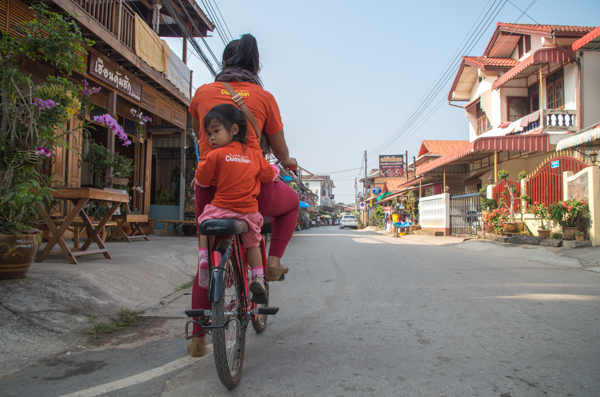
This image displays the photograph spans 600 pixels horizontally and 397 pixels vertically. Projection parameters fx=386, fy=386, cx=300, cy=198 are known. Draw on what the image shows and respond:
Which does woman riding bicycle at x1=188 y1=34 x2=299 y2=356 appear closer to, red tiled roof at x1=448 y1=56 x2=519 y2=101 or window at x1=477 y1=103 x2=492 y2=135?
red tiled roof at x1=448 y1=56 x2=519 y2=101

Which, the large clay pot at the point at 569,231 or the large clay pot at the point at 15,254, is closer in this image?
the large clay pot at the point at 15,254

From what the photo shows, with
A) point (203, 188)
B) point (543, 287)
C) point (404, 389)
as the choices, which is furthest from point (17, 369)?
point (543, 287)

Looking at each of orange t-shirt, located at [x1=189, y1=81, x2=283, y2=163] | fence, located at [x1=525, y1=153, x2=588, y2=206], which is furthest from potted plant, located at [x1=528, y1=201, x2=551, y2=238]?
orange t-shirt, located at [x1=189, y1=81, x2=283, y2=163]

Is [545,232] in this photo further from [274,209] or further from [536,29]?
[536,29]

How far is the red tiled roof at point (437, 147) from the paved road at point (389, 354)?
24.6 m

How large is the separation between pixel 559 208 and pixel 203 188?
28.1 ft

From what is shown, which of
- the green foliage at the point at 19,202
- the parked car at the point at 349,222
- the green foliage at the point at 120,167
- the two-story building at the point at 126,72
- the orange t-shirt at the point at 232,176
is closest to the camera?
the orange t-shirt at the point at 232,176

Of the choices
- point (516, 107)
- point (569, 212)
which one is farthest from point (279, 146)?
point (516, 107)

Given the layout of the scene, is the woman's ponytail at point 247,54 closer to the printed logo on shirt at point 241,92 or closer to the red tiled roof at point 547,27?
the printed logo on shirt at point 241,92

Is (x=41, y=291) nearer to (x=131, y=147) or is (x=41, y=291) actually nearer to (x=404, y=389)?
(x=404, y=389)

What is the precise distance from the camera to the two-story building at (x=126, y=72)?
20.6ft

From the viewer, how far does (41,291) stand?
9.96 feet

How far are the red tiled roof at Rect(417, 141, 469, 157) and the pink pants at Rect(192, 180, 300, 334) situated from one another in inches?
1040

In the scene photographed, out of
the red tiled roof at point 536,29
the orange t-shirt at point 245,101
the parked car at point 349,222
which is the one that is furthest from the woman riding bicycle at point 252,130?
the parked car at point 349,222
